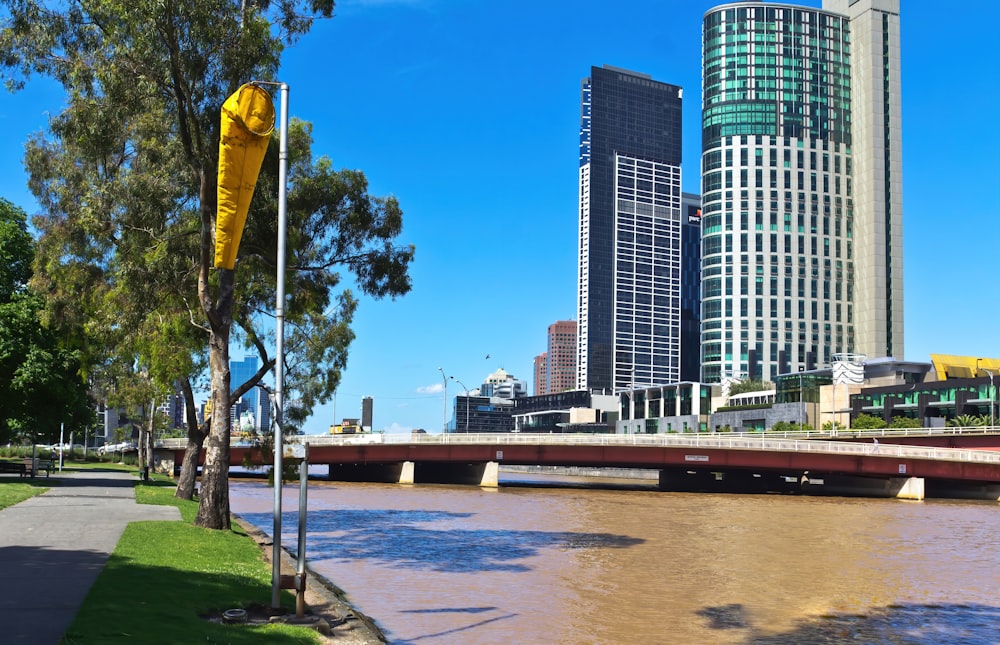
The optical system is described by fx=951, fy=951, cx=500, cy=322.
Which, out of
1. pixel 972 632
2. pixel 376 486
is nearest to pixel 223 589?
pixel 972 632

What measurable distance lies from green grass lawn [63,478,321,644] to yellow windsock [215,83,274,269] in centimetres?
646

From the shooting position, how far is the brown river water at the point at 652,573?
837 inches

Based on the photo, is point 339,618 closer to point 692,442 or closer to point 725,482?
point 692,442

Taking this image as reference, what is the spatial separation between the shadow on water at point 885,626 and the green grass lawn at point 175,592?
10.3 metres

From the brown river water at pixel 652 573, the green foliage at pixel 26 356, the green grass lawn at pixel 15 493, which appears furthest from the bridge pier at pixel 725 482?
the green grass lawn at pixel 15 493

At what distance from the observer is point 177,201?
1337 inches

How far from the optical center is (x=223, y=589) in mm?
18391

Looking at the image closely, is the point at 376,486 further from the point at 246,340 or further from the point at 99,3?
the point at 99,3

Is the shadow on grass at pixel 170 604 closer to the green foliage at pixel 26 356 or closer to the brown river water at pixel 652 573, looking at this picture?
the brown river water at pixel 652 573

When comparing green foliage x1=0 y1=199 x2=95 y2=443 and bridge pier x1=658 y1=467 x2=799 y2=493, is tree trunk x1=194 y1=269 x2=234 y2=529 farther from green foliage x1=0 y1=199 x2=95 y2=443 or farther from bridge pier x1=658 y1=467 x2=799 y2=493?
bridge pier x1=658 y1=467 x2=799 y2=493

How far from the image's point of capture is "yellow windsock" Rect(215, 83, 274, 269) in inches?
734

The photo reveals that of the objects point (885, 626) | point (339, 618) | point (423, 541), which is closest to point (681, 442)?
point (423, 541)

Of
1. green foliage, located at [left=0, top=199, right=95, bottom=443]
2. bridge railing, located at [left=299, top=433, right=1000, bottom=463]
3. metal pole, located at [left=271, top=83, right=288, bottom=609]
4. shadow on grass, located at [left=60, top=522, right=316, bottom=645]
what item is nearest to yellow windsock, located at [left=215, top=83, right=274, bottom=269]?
metal pole, located at [left=271, top=83, right=288, bottom=609]

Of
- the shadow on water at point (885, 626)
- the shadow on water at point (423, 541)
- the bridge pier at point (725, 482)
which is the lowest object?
the bridge pier at point (725, 482)
